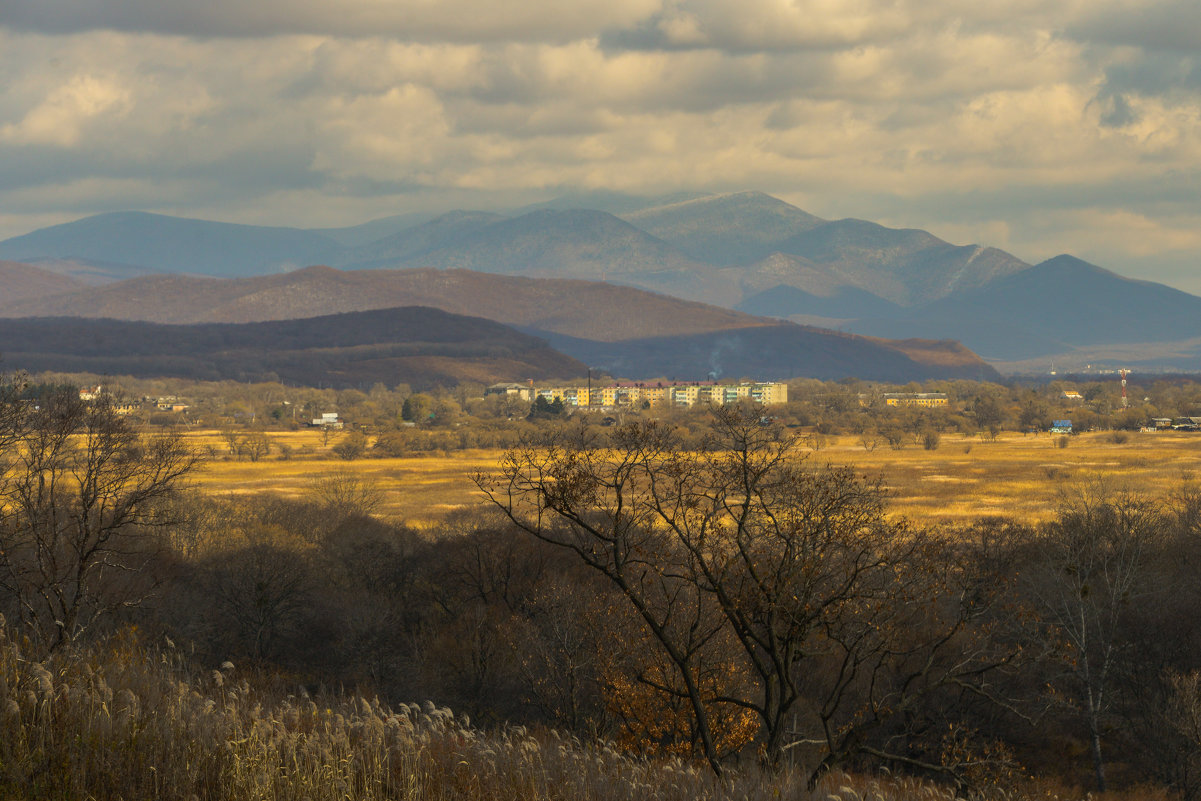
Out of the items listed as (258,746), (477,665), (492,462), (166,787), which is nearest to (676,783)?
(258,746)

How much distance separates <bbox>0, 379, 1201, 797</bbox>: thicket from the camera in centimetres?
957

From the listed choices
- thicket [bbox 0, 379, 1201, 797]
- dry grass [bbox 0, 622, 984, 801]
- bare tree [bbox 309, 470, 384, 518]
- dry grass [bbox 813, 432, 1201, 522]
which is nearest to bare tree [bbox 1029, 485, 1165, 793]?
thicket [bbox 0, 379, 1201, 797]

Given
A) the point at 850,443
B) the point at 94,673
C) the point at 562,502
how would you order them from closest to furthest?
the point at 94,673, the point at 562,502, the point at 850,443

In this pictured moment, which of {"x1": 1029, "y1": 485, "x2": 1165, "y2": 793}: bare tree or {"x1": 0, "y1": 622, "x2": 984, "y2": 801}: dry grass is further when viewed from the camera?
{"x1": 1029, "y1": 485, "x2": 1165, "y2": 793}: bare tree

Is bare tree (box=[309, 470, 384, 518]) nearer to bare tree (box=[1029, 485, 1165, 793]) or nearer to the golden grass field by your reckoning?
the golden grass field

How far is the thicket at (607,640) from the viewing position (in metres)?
9.57

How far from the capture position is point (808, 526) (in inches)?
732

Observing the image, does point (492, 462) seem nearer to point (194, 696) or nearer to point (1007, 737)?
point (1007, 737)

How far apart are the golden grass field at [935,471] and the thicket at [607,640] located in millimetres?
22272

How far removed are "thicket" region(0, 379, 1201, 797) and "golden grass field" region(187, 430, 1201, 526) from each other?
73.1 ft

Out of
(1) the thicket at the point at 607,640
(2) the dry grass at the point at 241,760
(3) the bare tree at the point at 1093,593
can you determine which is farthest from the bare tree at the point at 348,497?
(2) the dry grass at the point at 241,760

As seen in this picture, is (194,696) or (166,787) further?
(194,696)

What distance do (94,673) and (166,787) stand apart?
228cm

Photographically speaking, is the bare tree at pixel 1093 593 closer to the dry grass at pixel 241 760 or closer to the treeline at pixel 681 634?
the treeline at pixel 681 634
